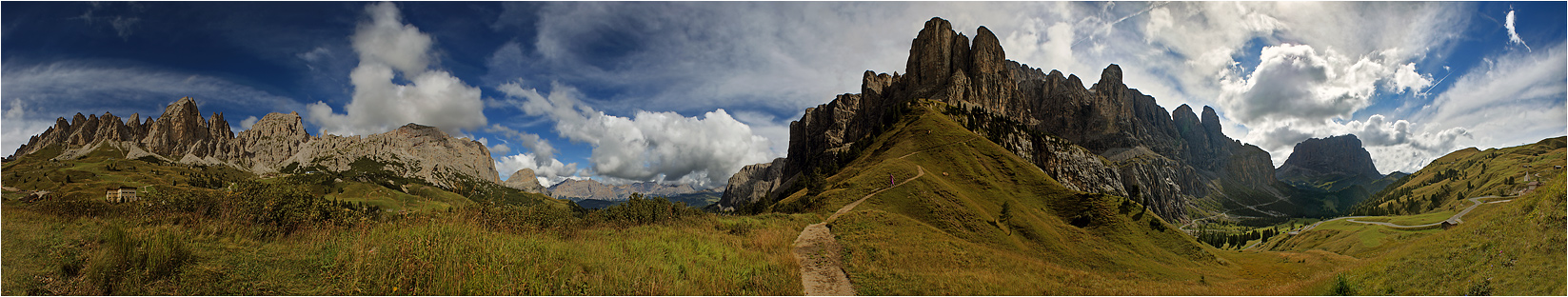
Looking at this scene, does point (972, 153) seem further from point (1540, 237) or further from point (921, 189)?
point (1540, 237)

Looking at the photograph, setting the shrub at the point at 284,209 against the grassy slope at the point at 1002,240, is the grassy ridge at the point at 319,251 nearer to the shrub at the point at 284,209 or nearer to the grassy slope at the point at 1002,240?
the shrub at the point at 284,209

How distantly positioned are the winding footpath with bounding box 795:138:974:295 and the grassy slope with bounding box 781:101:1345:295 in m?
0.56

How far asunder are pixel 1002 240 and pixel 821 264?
93.7ft

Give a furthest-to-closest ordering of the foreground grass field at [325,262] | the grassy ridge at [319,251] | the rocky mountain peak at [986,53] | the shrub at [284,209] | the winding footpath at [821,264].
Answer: the rocky mountain peak at [986,53]
the winding footpath at [821,264]
the shrub at [284,209]
the grassy ridge at [319,251]
the foreground grass field at [325,262]

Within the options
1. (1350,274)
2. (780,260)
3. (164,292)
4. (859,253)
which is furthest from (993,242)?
(164,292)

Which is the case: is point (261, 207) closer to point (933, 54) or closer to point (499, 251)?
point (499, 251)

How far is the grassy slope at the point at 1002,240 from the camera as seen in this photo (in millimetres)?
19531

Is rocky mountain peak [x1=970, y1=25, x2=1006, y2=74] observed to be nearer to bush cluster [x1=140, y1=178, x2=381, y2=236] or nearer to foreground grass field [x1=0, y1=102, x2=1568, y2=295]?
foreground grass field [x1=0, y1=102, x2=1568, y2=295]

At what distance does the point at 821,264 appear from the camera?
19.6m

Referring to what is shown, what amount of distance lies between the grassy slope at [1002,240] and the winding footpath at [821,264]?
22.2 inches

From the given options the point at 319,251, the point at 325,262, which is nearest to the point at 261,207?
the point at 319,251

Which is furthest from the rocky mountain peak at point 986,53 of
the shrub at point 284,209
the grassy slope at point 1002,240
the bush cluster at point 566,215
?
the shrub at point 284,209

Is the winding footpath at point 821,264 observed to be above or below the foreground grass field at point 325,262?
below

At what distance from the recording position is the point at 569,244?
1097 centimetres
